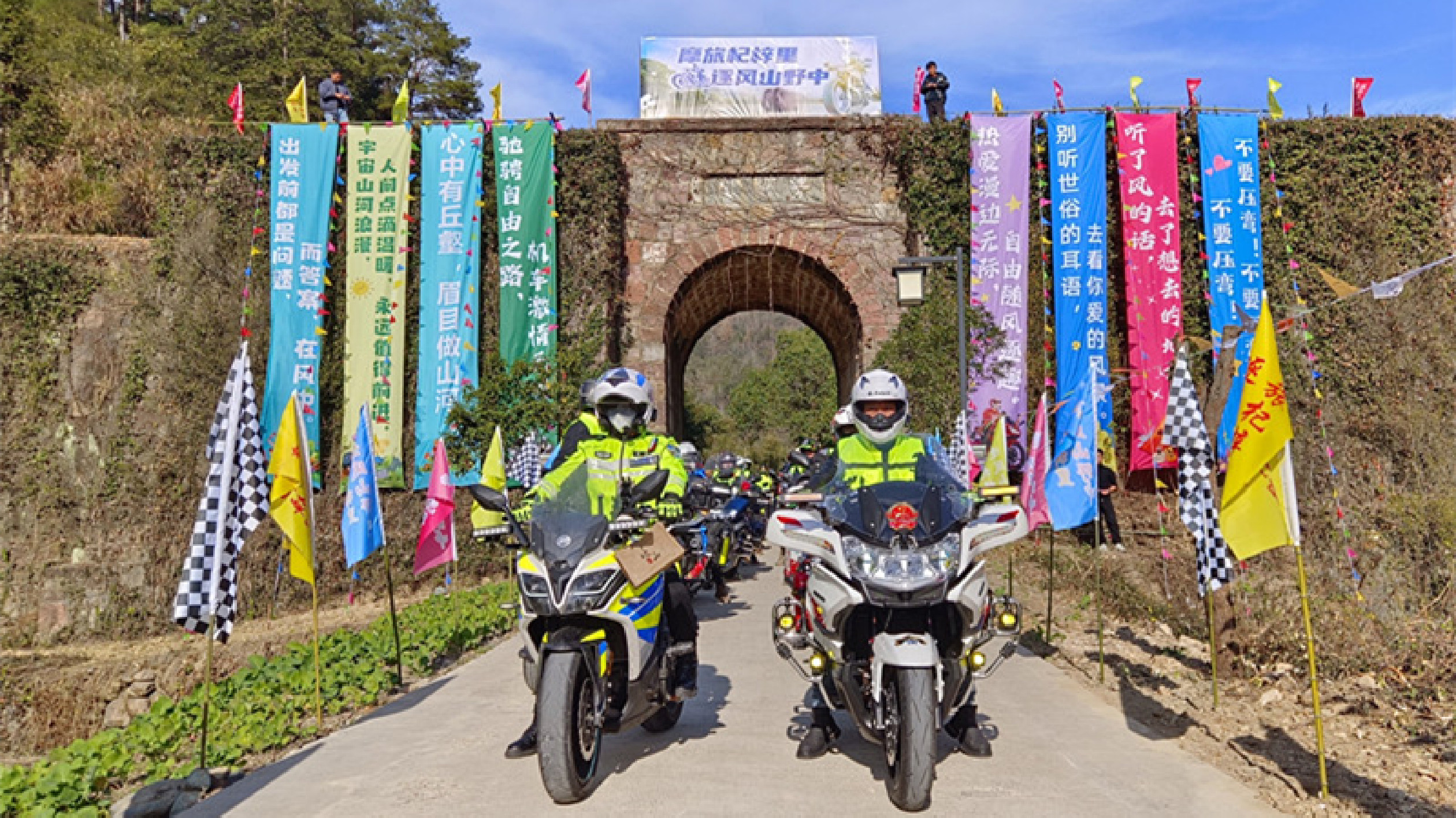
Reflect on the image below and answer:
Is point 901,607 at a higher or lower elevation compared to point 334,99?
lower

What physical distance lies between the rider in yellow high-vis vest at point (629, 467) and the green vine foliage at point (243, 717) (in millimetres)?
1716

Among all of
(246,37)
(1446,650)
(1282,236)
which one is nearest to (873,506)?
(1446,650)

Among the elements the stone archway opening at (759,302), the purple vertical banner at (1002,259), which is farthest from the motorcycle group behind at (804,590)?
the stone archway opening at (759,302)

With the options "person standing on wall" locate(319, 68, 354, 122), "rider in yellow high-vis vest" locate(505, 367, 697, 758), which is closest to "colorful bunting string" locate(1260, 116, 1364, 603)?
"rider in yellow high-vis vest" locate(505, 367, 697, 758)

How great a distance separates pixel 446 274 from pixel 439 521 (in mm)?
7049

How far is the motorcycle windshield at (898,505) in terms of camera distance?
3781mm

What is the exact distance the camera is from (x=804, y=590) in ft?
14.9

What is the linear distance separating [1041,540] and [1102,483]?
2.18m

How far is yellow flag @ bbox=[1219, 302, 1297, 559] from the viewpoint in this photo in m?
4.23

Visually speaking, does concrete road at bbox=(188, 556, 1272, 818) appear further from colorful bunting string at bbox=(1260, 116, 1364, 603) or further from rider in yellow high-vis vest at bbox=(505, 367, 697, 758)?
colorful bunting string at bbox=(1260, 116, 1364, 603)

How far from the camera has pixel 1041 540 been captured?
13.6m

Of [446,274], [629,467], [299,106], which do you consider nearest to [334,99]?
[299,106]

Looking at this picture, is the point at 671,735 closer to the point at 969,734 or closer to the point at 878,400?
the point at 969,734

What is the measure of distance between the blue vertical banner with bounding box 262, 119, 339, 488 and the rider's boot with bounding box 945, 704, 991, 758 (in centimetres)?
1202
